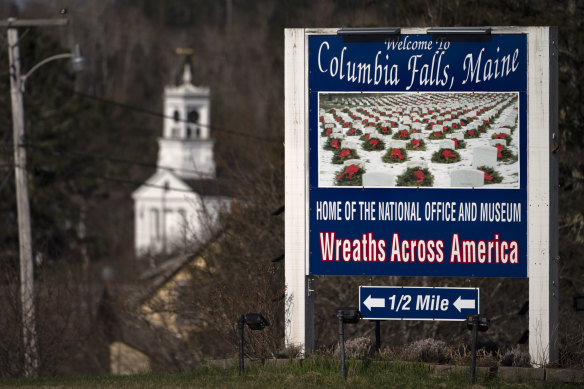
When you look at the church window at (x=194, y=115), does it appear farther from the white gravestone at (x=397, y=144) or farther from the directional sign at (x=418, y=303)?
the directional sign at (x=418, y=303)

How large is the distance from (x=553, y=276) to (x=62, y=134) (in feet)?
143

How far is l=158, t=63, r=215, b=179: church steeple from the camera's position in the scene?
70312 mm

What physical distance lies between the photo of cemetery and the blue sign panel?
12 mm

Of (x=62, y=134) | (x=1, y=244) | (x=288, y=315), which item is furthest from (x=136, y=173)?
(x=288, y=315)

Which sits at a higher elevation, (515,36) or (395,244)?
(515,36)

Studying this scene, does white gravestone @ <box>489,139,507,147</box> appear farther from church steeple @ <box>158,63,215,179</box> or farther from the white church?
church steeple @ <box>158,63,215,179</box>

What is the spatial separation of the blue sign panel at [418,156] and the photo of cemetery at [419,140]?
12 millimetres

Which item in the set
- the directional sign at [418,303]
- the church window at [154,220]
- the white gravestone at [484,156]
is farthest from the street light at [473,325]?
the church window at [154,220]

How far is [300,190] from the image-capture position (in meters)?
13.0

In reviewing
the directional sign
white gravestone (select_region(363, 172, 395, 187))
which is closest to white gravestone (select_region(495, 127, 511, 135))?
white gravestone (select_region(363, 172, 395, 187))

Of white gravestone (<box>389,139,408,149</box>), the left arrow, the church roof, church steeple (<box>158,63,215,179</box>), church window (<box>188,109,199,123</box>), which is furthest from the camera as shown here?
church steeple (<box>158,63,215,179</box>)

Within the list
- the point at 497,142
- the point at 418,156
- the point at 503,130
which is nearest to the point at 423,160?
the point at 418,156

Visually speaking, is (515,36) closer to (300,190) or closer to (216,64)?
(300,190)

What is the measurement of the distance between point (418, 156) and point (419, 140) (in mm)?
195
